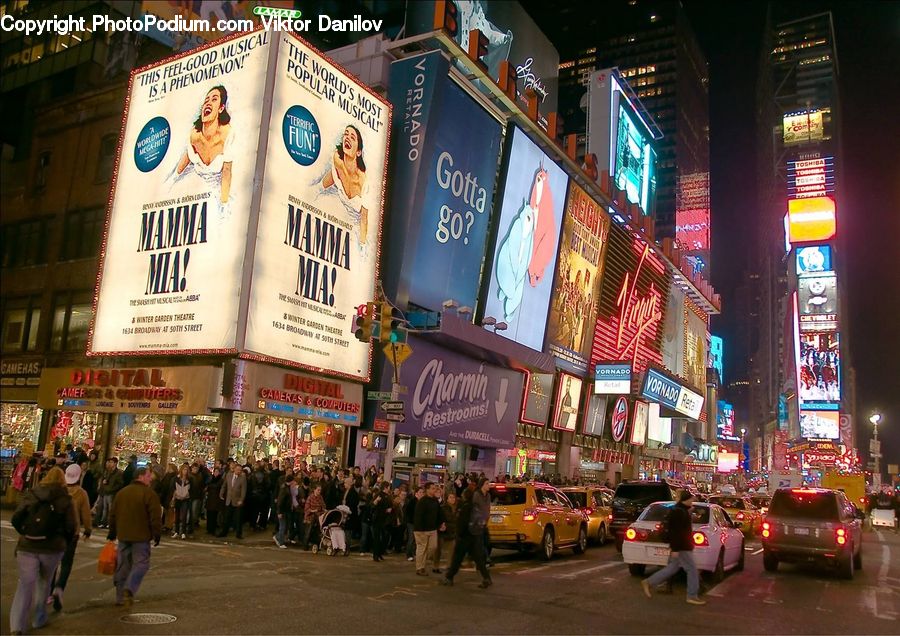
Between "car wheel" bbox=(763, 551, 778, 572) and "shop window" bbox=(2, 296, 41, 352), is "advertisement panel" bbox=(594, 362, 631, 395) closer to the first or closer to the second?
"car wheel" bbox=(763, 551, 778, 572)

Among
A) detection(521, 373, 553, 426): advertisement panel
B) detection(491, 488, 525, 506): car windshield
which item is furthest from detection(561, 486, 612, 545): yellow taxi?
detection(521, 373, 553, 426): advertisement panel

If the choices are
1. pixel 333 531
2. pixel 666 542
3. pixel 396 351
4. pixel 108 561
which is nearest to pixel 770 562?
pixel 666 542

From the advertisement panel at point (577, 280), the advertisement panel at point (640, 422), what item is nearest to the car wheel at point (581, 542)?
the advertisement panel at point (577, 280)

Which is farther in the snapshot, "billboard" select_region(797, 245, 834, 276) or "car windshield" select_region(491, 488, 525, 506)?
"billboard" select_region(797, 245, 834, 276)

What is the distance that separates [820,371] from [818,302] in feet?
38.4

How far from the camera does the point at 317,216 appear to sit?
24828 millimetres

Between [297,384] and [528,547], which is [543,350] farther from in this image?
[528,547]

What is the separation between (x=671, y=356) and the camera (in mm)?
62250

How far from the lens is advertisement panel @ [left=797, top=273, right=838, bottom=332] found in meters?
124

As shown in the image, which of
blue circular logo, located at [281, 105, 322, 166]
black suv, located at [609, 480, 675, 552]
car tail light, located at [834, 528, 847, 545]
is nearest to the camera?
car tail light, located at [834, 528, 847, 545]

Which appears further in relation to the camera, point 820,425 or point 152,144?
point 820,425

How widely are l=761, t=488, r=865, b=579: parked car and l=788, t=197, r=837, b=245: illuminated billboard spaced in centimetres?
11659

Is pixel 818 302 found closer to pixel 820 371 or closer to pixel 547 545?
pixel 820 371

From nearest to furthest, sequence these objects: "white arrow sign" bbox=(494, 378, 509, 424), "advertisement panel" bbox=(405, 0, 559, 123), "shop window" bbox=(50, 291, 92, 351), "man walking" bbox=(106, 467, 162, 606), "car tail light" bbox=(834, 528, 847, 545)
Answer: "man walking" bbox=(106, 467, 162, 606), "car tail light" bbox=(834, 528, 847, 545), "shop window" bbox=(50, 291, 92, 351), "white arrow sign" bbox=(494, 378, 509, 424), "advertisement panel" bbox=(405, 0, 559, 123)
